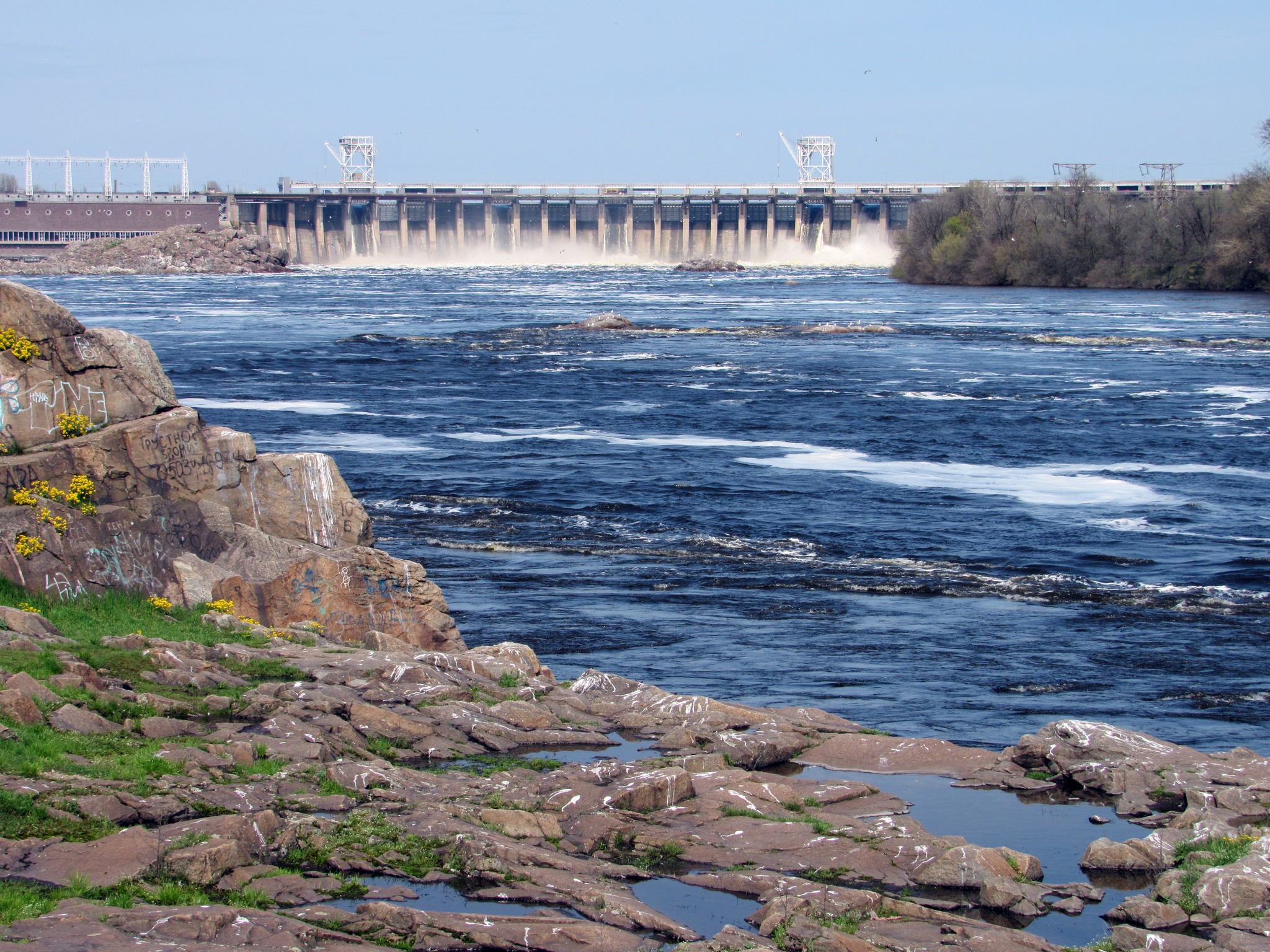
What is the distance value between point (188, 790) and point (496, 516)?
656 inches

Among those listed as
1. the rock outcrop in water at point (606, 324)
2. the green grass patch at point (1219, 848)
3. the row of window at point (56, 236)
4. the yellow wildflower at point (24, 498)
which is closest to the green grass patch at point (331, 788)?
the yellow wildflower at point (24, 498)

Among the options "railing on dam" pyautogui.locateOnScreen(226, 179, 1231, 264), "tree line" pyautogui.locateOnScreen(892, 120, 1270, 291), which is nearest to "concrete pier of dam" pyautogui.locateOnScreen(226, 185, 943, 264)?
"railing on dam" pyautogui.locateOnScreen(226, 179, 1231, 264)

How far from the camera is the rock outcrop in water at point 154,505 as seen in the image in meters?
13.7

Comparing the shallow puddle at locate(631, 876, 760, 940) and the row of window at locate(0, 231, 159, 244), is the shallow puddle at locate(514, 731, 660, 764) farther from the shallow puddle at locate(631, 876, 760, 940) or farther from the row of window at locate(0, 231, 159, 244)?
the row of window at locate(0, 231, 159, 244)

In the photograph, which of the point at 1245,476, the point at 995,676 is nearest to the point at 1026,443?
the point at 1245,476

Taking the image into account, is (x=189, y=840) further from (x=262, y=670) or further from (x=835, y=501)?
(x=835, y=501)

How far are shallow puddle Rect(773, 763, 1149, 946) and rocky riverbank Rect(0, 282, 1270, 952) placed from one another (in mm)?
115

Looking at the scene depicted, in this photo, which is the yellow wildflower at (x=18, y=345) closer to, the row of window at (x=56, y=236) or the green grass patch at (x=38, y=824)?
the green grass patch at (x=38, y=824)

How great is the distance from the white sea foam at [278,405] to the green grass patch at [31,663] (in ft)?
95.5

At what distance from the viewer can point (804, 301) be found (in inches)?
3698

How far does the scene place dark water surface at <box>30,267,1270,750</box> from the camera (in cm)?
1656

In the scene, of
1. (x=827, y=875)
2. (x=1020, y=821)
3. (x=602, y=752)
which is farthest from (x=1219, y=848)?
(x=602, y=752)

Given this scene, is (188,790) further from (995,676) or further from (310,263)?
(310,263)

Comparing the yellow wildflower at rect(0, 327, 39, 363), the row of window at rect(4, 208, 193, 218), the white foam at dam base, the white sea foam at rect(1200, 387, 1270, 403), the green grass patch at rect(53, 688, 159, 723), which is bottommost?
the white sea foam at rect(1200, 387, 1270, 403)
